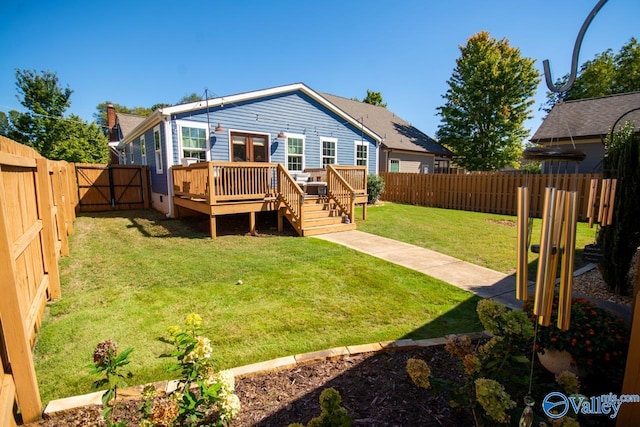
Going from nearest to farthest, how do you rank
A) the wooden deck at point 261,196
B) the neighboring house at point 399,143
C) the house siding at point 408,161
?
the wooden deck at point 261,196
the house siding at point 408,161
the neighboring house at point 399,143

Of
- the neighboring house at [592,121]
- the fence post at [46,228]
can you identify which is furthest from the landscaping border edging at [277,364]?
the neighboring house at [592,121]

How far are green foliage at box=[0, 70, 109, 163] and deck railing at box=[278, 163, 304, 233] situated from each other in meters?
17.6

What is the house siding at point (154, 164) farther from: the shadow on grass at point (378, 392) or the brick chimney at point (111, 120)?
the brick chimney at point (111, 120)

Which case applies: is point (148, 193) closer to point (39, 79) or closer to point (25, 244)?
point (25, 244)

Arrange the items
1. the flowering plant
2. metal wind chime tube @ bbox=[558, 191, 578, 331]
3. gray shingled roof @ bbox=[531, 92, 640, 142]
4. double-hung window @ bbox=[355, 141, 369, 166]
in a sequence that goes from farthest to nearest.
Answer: double-hung window @ bbox=[355, 141, 369, 166] → gray shingled roof @ bbox=[531, 92, 640, 142] → the flowering plant → metal wind chime tube @ bbox=[558, 191, 578, 331]

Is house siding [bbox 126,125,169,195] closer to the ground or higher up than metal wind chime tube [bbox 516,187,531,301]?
higher up

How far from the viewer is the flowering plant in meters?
2.13

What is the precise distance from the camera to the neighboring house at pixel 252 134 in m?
10.1

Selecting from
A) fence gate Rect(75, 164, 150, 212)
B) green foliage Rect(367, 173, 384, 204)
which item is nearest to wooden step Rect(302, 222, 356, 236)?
green foliage Rect(367, 173, 384, 204)

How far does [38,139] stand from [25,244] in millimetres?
23544

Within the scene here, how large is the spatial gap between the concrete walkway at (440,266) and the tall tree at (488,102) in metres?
18.4

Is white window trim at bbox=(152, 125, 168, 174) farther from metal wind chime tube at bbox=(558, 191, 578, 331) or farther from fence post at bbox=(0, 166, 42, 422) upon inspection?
metal wind chime tube at bbox=(558, 191, 578, 331)

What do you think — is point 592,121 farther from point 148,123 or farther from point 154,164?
point 154,164

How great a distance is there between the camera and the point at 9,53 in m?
19.6
